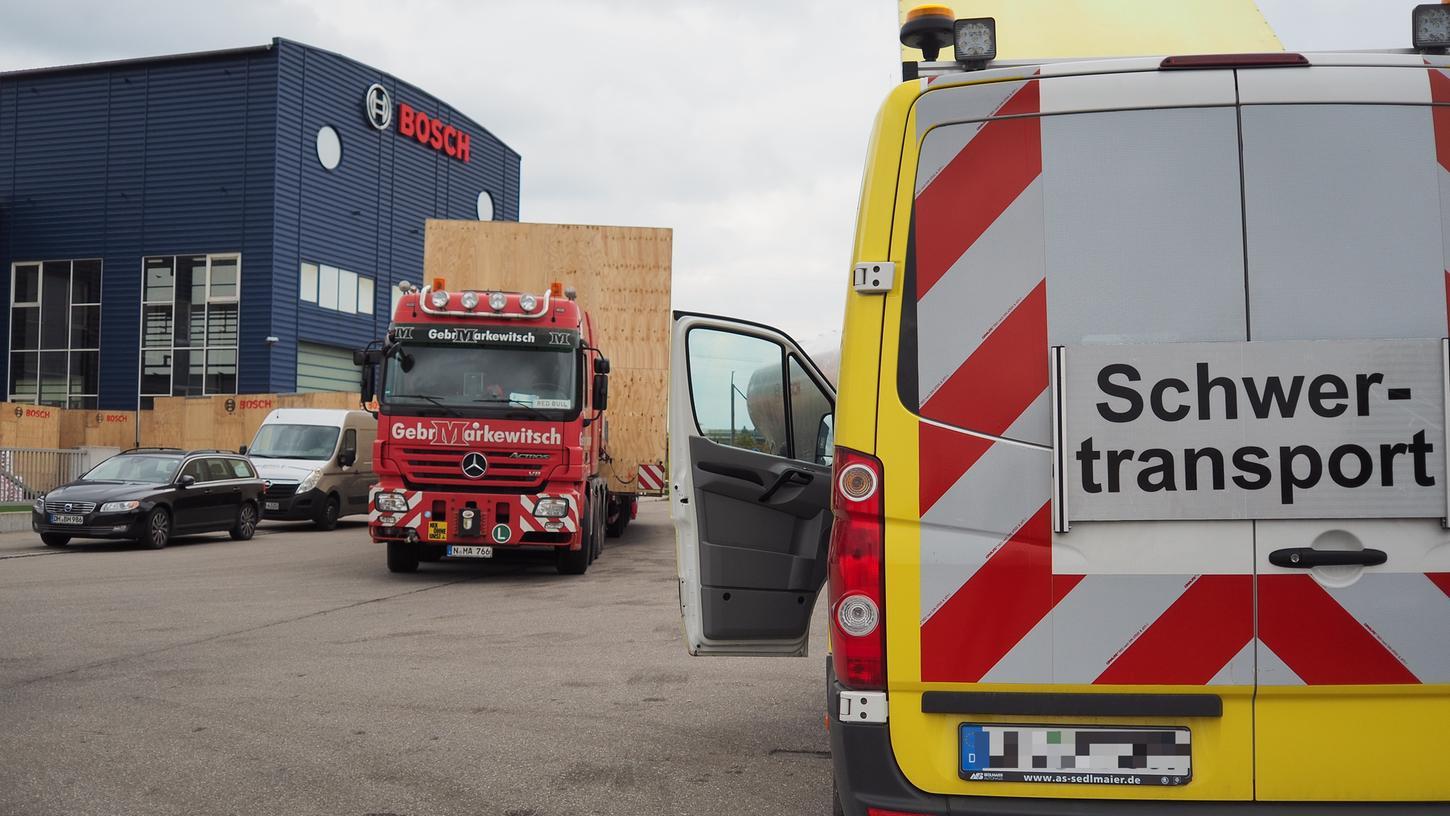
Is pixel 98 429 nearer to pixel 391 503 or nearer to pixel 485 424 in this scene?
pixel 391 503

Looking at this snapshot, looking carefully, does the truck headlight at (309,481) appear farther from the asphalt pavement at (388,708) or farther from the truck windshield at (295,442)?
the asphalt pavement at (388,708)

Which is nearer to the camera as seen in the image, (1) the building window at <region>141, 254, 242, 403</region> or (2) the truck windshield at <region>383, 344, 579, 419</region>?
(2) the truck windshield at <region>383, 344, 579, 419</region>

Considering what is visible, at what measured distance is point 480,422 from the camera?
500 inches

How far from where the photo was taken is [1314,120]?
→ 2969 millimetres

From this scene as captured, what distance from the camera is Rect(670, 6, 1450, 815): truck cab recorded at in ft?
9.42

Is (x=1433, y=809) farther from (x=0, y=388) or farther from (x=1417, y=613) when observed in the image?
(x=0, y=388)

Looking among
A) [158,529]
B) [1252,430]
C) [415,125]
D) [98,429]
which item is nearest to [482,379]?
[158,529]

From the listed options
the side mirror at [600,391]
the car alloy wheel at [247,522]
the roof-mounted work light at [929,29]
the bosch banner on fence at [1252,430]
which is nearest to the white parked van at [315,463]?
the car alloy wheel at [247,522]

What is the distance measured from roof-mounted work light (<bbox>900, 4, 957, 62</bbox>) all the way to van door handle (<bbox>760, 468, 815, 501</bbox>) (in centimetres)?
149

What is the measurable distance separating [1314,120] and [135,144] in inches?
1763

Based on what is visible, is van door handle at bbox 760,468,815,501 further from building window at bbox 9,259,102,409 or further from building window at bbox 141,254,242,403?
building window at bbox 9,259,102,409

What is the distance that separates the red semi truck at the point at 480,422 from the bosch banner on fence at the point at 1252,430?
10.2 m

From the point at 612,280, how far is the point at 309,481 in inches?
354

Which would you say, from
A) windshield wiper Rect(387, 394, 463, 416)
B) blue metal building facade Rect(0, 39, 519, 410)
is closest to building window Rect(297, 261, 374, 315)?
blue metal building facade Rect(0, 39, 519, 410)
